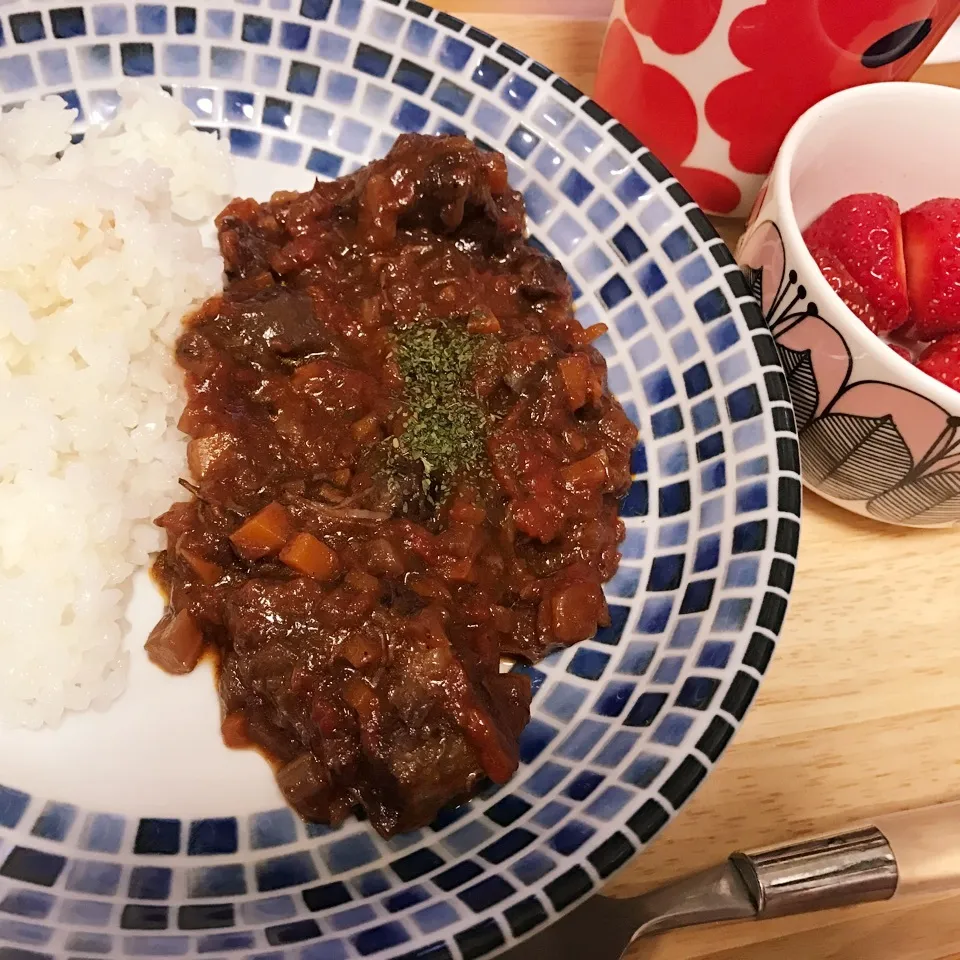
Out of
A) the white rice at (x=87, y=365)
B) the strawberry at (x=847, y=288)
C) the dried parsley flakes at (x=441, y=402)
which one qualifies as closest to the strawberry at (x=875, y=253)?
the strawberry at (x=847, y=288)

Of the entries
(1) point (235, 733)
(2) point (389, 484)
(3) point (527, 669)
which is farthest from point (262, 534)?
(3) point (527, 669)

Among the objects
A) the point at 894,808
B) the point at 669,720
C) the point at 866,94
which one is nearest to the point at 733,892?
the point at 669,720

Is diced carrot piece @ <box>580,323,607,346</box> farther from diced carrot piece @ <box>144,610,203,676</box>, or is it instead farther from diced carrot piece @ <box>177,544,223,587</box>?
diced carrot piece @ <box>144,610,203,676</box>

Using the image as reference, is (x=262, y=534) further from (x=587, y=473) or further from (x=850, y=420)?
(x=850, y=420)

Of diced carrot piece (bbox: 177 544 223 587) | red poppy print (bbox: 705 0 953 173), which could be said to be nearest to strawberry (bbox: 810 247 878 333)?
red poppy print (bbox: 705 0 953 173)

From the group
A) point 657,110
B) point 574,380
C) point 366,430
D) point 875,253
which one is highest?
point 657,110

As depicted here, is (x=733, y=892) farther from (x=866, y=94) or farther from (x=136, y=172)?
(x=136, y=172)
